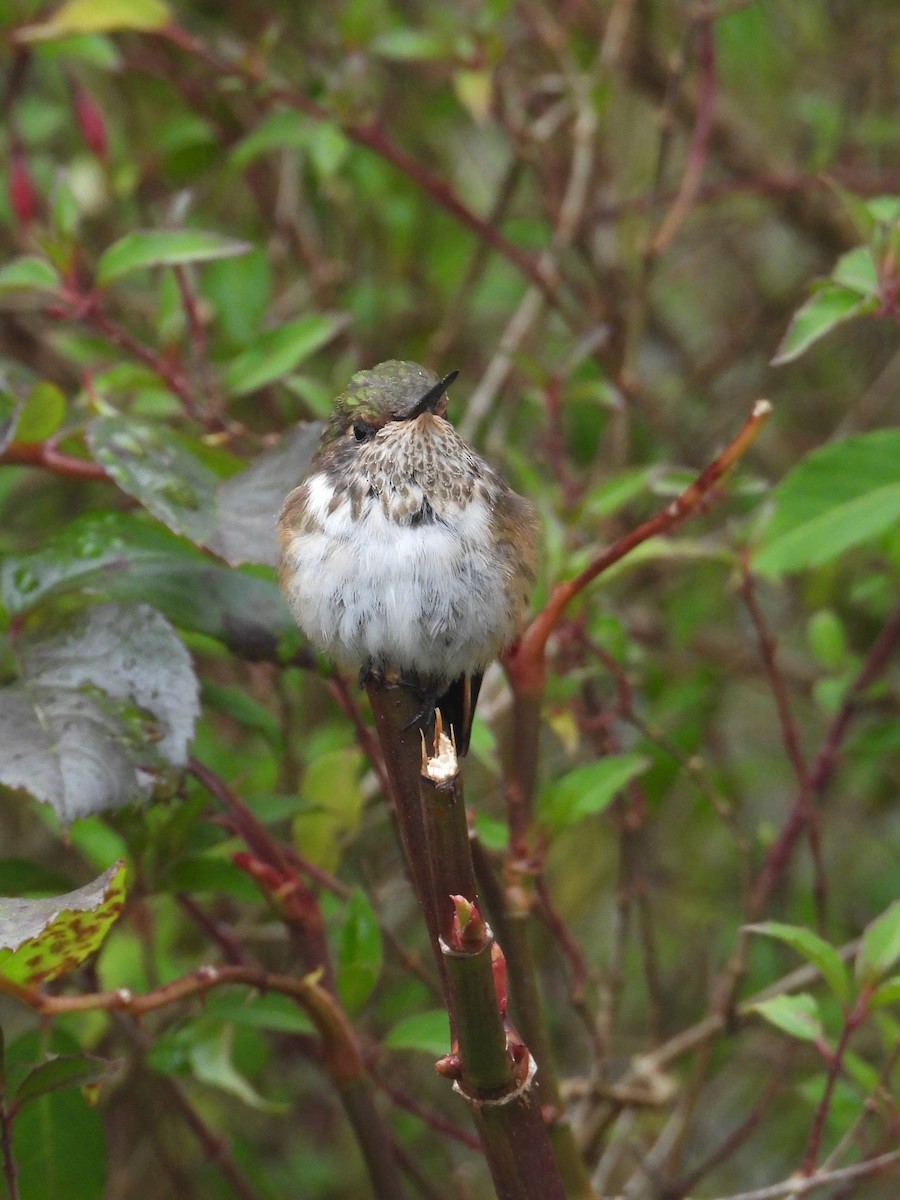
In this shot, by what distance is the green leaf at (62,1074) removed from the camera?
1.69 metres

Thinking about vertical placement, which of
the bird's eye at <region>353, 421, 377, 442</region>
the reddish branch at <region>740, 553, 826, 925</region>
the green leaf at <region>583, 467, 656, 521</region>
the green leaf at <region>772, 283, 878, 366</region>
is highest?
the green leaf at <region>583, 467, 656, 521</region>

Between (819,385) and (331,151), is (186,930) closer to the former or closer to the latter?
(331,151)

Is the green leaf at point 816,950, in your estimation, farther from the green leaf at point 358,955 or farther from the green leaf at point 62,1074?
the green leaf at point 62,1074

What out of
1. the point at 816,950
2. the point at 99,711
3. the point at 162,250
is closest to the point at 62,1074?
the point at 99,711

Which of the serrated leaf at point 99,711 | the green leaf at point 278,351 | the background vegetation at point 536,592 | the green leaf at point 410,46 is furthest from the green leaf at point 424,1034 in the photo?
the green leaf at point 410,46

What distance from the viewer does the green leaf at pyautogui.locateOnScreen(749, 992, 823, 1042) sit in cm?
193

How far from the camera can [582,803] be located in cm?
212

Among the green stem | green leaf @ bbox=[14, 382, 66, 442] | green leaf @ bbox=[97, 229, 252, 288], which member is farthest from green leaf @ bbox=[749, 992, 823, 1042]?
green leaf @ bbox=[97, 229, 252, 288]

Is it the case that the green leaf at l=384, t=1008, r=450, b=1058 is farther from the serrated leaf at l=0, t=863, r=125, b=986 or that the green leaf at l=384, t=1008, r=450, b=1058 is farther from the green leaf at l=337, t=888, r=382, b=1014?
the serrated leaf at l=0, t=863, r=125, b=986

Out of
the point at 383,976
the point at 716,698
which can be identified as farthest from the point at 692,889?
the point at 383,976

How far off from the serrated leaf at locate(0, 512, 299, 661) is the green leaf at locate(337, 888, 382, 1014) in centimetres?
41

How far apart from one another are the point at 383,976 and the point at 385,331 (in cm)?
193

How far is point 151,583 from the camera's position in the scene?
7.00 ft

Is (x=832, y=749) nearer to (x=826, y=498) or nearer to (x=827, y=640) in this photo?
(x=827, y=640)
